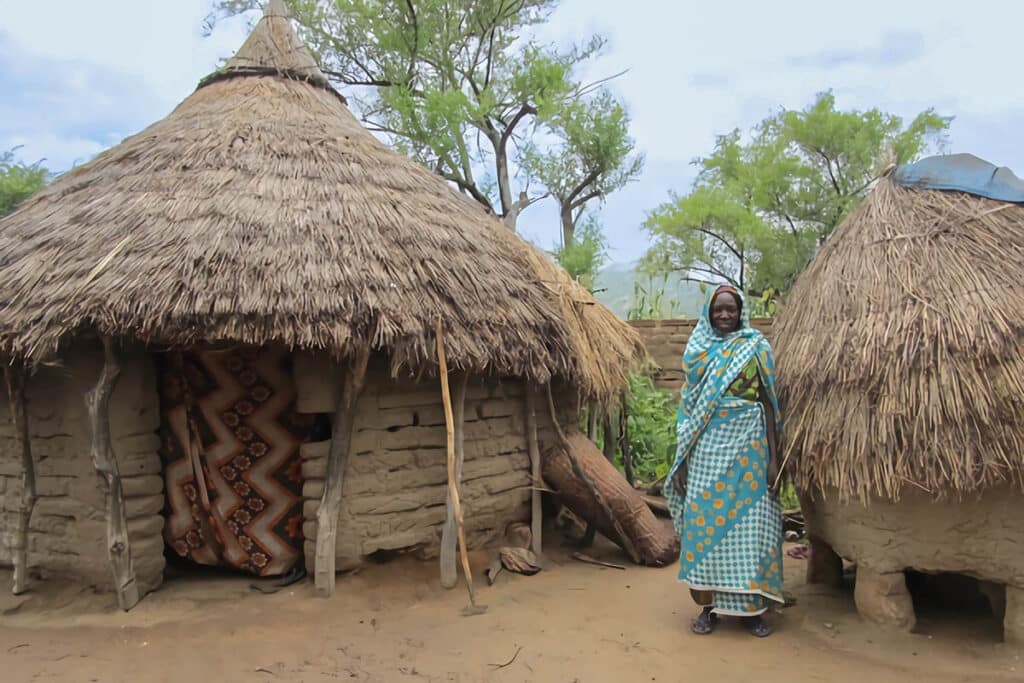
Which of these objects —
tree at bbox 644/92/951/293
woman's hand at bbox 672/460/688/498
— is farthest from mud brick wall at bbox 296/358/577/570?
tree at bbox 644/92/951/293

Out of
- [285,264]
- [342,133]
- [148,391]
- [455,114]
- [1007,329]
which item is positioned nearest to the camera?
[1007,329]

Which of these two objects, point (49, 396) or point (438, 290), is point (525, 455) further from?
point (49, 396)

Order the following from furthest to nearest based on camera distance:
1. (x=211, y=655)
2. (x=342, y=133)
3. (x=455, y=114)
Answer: (x=455, y=114) < (x=342, y=133) < (x=211, y=655)

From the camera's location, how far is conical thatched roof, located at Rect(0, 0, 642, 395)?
4176 mm

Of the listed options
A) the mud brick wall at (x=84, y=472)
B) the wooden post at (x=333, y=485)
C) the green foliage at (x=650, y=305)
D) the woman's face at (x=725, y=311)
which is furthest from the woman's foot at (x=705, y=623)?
the green foliage at (x=650, y=305)

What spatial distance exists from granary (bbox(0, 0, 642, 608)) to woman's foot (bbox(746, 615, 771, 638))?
1782 millimetres

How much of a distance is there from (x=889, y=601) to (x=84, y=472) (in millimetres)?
4407

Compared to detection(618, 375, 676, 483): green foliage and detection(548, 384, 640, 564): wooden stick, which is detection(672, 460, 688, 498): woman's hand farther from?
detection(618, 375, 676, 483): green foliage

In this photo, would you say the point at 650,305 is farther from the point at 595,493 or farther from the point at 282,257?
the point at 282,257

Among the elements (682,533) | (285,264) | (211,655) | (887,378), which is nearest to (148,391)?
(285,264)

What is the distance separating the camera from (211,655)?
12.6 ft

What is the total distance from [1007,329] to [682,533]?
5.82ft

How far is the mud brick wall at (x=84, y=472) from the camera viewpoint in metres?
4.54

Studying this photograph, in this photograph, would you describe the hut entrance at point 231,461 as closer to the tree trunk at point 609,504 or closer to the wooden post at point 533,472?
the wooden post at point 533,472
